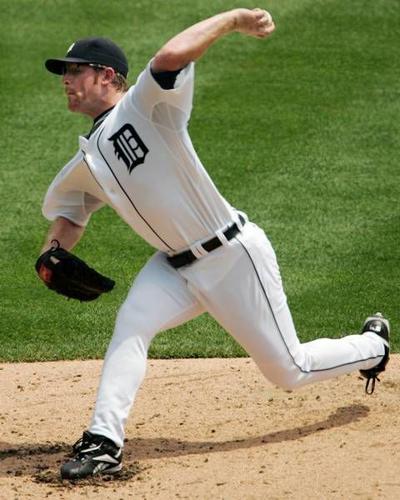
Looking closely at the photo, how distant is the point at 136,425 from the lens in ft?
19.6

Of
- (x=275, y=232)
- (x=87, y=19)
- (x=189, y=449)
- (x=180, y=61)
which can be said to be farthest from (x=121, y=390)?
(x=87, y=19)

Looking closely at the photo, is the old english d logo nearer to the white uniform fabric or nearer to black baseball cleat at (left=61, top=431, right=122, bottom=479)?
the white uniform fabric

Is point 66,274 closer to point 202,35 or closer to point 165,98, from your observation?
point 165,98

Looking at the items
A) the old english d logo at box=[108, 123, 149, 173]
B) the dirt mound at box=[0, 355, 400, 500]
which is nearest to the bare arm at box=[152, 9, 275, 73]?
the old english d logo at box=[108, 123, 149, 173]

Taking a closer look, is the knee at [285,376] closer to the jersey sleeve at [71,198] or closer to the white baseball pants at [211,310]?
the white baseball pants at [211,310]

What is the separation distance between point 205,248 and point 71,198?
71cm

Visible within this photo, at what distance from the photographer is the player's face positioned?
5.39 metres

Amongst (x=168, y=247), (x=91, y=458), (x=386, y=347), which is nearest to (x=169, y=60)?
(x=168, y=247)

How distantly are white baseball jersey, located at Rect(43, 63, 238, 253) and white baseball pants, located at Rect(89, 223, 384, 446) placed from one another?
0.42 feet

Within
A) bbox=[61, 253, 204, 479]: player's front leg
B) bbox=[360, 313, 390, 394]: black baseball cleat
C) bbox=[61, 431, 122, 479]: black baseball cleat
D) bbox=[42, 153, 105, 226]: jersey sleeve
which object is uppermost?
bbox=[42, 153, 105, 226]: jersey sleeve

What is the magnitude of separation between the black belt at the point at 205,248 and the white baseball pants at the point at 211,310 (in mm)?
22

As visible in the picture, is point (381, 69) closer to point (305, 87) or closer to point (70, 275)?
point (305, 87)

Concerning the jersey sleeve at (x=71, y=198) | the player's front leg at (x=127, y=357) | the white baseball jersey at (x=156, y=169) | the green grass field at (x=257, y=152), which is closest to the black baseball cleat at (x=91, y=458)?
the player's front leg at (x=127, y=357)

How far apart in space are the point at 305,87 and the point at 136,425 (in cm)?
522
